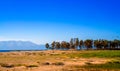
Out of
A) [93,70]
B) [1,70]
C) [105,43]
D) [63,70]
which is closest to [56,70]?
[63,70]

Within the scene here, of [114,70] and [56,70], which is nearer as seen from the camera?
[114,70]

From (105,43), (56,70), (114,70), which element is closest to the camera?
(114,70)

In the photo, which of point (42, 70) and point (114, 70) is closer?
point (114, 70)

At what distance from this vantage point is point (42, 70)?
1467 inches

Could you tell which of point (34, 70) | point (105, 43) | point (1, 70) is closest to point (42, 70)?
point (34, 70)

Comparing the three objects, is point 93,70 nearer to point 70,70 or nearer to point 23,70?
point 70,70

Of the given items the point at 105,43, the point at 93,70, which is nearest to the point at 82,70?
the point at 93,70

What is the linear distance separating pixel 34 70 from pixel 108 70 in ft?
39.1

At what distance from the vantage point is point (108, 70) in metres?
33.9

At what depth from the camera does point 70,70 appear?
35.1m

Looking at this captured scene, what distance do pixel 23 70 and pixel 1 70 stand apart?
358 centimetres

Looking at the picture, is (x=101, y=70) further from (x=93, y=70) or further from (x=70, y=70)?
(x=70, y=70)

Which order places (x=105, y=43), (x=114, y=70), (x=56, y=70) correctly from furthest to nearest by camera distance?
(x=105, y=43) → (x=56, y=70) → (x=114, y=70)

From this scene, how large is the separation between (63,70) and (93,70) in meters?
4.80
